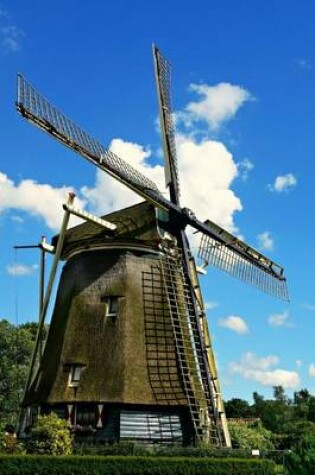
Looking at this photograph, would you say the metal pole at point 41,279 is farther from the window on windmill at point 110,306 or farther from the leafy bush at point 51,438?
the leafy bush at point 51,438

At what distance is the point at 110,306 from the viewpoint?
1872cm

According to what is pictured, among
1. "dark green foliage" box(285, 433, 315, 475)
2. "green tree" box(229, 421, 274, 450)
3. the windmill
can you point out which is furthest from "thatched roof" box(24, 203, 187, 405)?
"dark green foliage" box(285, 433, 315, 475)

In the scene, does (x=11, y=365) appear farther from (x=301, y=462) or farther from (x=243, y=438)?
(x=301, y=462)

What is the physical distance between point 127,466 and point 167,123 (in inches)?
485

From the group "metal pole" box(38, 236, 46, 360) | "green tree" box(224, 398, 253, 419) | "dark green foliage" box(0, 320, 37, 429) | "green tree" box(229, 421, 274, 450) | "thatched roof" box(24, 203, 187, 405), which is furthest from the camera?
"green tree" box(224, 398, 253, 419)

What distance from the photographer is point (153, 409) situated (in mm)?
Result: 17391

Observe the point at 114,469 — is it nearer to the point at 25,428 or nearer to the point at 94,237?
the point at 25,428

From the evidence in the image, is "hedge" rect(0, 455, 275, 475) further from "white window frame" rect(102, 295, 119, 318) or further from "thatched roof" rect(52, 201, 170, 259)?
"thatched roof" rect(52, 201, 170, 259)

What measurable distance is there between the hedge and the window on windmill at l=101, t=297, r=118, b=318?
15.7 feet

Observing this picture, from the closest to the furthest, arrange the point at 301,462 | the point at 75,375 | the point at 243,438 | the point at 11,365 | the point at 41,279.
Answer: the point at 301,462 → the point at 75,375 → the point at 41,279 → the point at 243,438 → the point at 11,365

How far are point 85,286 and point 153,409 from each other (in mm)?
4200

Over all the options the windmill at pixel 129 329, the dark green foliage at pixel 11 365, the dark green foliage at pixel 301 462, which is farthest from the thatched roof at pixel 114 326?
the dark green foliage at pixel 11 365

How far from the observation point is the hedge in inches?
535

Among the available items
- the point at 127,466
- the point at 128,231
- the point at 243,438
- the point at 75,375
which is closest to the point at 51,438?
the point at 75,375
